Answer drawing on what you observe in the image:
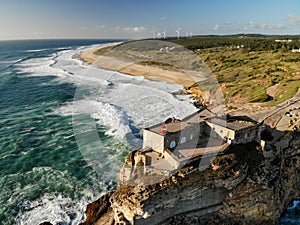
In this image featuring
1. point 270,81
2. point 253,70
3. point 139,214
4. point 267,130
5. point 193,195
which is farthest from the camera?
point 253,70

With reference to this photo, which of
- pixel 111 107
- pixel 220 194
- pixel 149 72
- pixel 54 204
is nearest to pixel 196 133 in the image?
pixel 220 194

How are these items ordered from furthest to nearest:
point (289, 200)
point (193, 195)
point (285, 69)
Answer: point (285, 69)
point (289, 200)
point (193, 195)

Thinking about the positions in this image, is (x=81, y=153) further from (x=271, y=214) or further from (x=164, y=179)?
(x=271, y=214)

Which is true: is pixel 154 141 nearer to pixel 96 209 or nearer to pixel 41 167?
pixel 96 209

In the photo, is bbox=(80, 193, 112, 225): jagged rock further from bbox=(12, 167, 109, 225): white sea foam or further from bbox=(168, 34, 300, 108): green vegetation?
bbox=(168, 34, 300, 108): green vegetation

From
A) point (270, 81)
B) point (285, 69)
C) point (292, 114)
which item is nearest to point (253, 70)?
point (285, 69)

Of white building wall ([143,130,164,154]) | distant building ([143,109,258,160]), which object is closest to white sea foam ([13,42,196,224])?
white building wall ([143,130,164,154])
